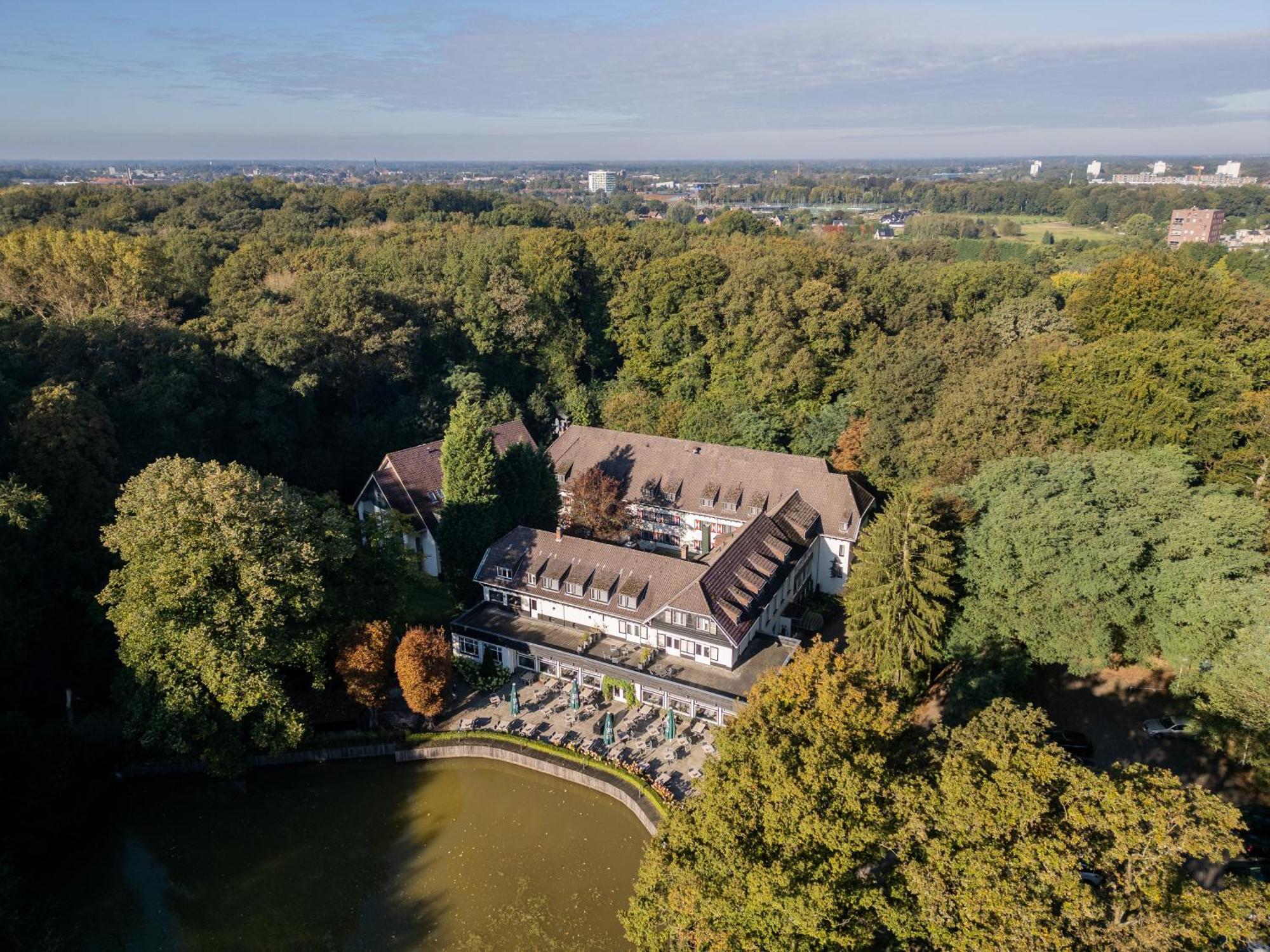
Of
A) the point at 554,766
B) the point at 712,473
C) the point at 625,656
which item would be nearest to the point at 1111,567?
the point at 625,656

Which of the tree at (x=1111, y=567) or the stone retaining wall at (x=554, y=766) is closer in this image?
the stone retaining wall at (x=554, y=766)

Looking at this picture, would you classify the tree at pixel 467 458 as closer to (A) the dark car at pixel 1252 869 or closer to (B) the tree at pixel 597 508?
(B) the tree at pixel 597 508

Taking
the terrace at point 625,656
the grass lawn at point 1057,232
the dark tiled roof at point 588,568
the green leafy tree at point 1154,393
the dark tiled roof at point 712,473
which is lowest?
the terrace at point 625,656

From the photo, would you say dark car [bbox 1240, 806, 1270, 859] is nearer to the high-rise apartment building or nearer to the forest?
the forest

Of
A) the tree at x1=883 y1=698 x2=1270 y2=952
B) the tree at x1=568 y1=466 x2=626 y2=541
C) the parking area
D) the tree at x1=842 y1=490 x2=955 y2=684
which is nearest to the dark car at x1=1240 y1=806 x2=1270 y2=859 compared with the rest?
the parking area

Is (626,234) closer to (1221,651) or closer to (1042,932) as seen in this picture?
(1221,651)

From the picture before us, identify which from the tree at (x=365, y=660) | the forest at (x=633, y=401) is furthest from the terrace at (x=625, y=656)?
the tree at (x=365, y=660)

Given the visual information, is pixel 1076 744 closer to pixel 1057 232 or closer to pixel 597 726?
pixel 597 726
